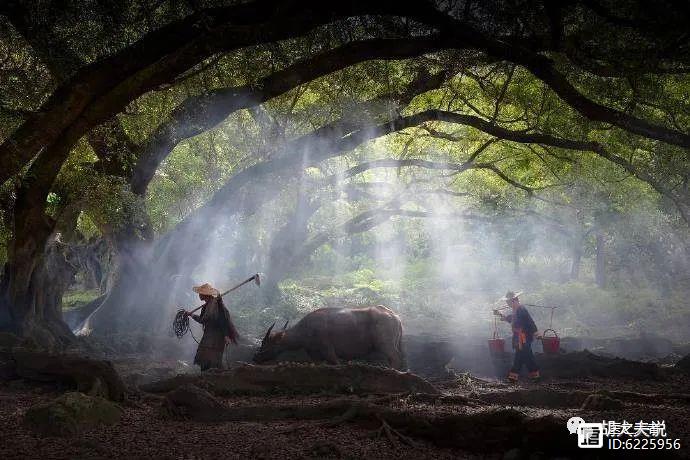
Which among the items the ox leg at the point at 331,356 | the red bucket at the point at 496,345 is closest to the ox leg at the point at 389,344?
the ox leg at the point at 331,356

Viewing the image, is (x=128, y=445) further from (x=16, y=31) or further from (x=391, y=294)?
(x=391, y=294)

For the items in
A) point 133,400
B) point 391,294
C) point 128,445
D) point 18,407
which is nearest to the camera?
point 128,445

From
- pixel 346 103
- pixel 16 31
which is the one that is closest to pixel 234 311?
pixel 346 103

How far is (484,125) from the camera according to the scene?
13.8 meters

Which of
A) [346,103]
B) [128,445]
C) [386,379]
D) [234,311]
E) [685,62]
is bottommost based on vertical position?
[128,445]

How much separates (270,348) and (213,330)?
1723 millimetres

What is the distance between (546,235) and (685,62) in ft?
94.0

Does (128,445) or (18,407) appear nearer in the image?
(128,445)

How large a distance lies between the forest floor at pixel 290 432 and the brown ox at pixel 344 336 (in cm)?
375

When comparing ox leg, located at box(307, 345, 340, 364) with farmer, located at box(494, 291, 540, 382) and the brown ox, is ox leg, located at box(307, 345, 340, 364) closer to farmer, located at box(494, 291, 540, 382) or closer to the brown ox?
the brown ox

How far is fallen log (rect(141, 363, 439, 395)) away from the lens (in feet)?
28.9

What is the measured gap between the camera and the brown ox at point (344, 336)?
12336 millimetres

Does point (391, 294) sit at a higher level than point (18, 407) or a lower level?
higher

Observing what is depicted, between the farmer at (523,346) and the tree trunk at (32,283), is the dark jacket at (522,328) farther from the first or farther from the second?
the tree trunk at (32,283)
